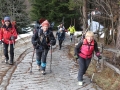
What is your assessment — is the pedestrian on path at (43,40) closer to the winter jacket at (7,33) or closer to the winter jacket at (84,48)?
the winter jacket at (84,48)

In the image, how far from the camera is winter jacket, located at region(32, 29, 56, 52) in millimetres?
8742

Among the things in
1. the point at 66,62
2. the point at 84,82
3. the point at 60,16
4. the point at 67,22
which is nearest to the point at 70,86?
the point at 84,82

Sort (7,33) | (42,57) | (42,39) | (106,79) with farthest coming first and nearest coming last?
(7,33)
(42,57)
(42,39)
(106,79)

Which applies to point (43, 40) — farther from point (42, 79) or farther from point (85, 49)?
point (85, 49)

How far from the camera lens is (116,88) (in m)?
7.34

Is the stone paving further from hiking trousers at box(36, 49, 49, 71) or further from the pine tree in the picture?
the pine tree

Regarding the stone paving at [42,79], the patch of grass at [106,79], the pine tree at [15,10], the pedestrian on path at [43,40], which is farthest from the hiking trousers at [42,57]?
the pine tree at [15,10]

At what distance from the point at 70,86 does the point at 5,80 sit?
205cm

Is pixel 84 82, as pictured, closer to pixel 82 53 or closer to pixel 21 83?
pixel 82 53

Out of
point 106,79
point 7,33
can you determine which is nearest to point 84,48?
point 106,79

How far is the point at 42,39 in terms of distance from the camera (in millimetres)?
8805

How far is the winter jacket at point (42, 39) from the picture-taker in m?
8.74

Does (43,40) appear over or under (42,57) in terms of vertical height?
→ over

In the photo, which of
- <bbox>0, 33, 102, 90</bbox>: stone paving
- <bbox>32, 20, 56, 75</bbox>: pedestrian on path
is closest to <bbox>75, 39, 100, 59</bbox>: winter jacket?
<bbox>0, 33, 102, 90</bbox>: stone paving
